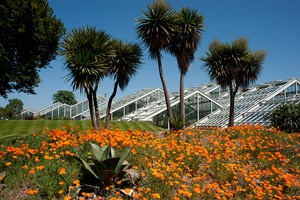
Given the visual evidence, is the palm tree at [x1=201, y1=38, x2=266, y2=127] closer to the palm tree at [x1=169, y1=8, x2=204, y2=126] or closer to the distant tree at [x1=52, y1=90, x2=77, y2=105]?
the palm tree at [x1=169, y1=8, x2=204, y2=126]

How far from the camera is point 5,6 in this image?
15.1m

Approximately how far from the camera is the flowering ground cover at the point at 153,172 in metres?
3.87

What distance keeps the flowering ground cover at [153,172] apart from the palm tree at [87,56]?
524 centimetres

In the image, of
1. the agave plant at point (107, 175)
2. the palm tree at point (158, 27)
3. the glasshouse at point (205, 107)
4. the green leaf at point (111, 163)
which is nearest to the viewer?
the agave plant at point (107, 175)

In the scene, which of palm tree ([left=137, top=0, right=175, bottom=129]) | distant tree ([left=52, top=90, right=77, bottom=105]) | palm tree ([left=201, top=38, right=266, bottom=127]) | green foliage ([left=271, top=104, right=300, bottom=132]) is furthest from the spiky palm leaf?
distant tree ([left=52, top=90, right=77, bottom=105])

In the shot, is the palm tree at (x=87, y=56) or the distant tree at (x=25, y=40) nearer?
the palm tree at (x=87, y=56)

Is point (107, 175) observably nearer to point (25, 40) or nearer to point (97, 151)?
point (97, 151)

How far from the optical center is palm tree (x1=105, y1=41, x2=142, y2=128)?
13.6m

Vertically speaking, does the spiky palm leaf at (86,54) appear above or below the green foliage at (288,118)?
above

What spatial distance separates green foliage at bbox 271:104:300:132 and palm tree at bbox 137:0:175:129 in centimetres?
513

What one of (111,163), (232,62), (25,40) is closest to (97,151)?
(111,163)

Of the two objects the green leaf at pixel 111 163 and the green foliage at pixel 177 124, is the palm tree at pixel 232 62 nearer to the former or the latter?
the green foliage at pixel 177 124

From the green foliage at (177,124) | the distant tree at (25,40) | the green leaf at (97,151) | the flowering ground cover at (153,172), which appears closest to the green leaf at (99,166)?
the flowering ground cover at (153,172)

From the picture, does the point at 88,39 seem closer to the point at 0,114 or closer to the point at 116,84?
the point at 116,84
